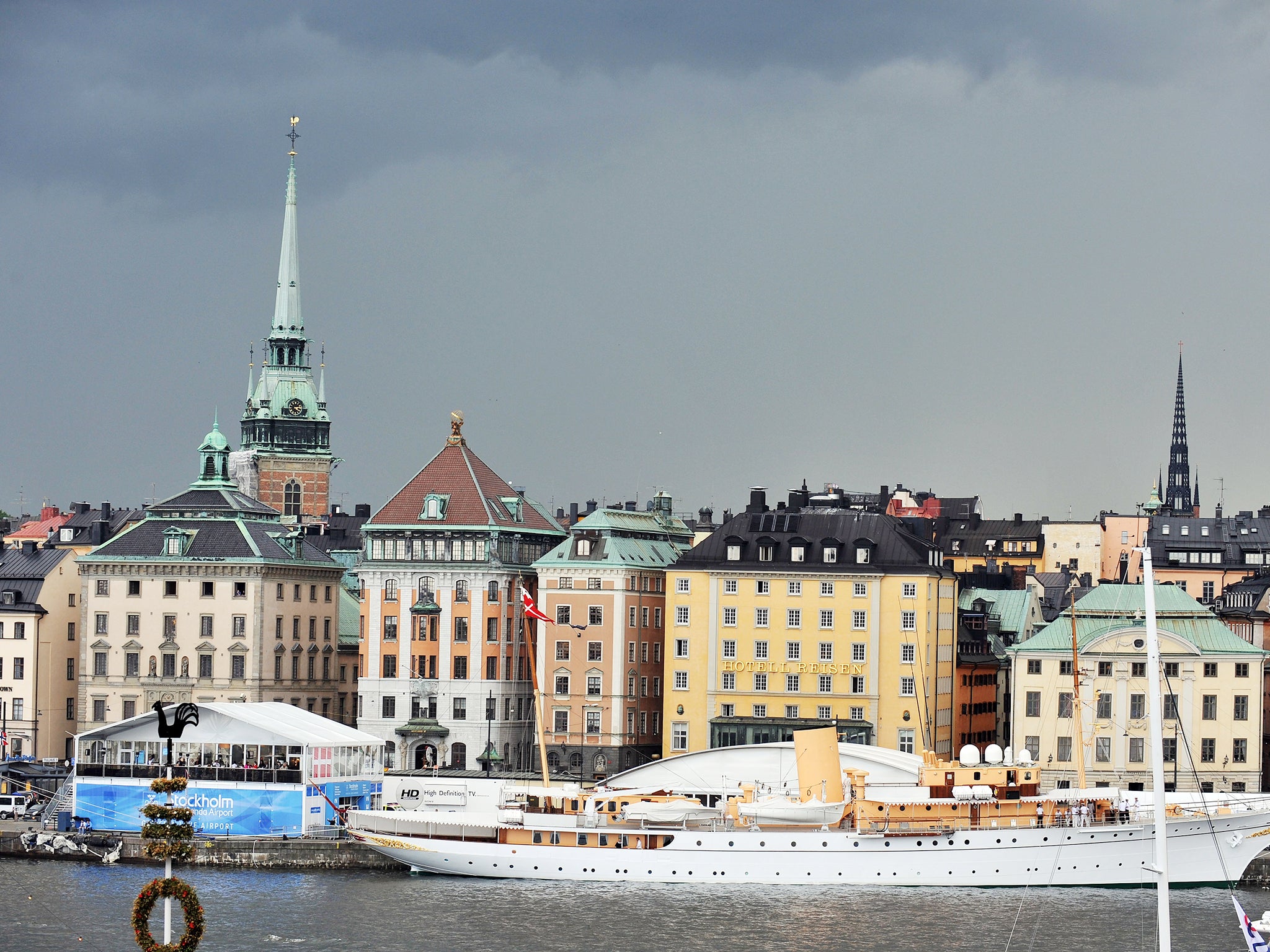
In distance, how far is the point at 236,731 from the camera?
122750 millimetres

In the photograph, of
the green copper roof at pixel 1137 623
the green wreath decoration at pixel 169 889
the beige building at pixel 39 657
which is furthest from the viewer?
the beige building at pixel 39 657

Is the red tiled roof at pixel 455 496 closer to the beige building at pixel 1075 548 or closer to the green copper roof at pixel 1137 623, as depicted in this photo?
the green copper roof at pixel 1137 623

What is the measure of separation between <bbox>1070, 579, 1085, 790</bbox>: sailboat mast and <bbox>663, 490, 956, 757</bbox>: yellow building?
7.56 metres

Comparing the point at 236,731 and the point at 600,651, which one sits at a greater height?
the point at 600,651

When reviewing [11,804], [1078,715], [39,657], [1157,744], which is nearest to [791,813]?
[1078,715]

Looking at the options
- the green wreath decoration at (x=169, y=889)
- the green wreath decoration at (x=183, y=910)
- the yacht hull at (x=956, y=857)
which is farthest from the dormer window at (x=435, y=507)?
the green wreath decoration at (x=183, y=910)

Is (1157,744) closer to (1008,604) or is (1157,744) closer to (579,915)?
(579,915)

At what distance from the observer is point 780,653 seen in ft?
457

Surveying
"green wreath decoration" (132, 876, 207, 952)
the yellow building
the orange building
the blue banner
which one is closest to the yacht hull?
the blue banner

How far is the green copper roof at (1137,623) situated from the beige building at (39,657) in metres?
49.3

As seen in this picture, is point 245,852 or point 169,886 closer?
point 169,886

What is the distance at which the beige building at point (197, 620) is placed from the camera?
492 feet

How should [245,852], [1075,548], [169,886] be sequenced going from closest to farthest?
[169,886] < [245,852] < [1075,548]

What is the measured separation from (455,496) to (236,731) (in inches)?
1122
